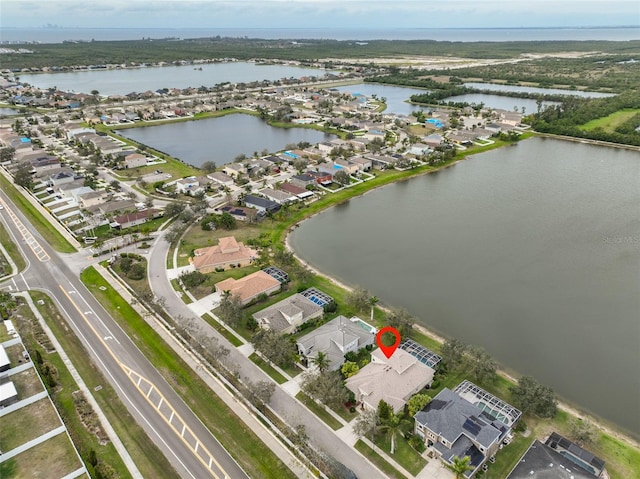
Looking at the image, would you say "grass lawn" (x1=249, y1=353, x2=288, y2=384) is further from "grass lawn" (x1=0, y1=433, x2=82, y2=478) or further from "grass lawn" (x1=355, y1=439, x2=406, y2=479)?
"grass lawn" (x1=0, y1=433, x2=82, y2=478)

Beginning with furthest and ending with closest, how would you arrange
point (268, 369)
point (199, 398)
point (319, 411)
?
point (268, 369) → point (199, 398) → point (319, 411)

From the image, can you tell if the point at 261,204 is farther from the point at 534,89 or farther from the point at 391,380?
the point at 534,89

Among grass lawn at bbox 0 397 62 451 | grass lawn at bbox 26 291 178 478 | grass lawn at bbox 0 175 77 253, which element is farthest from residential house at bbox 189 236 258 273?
grass lawn at bbox 0 397 62 451

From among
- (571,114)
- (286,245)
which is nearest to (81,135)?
(286,245)

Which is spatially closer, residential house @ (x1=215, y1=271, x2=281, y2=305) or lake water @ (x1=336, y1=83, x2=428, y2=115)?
residential house @ (x1=215, y1=271, x2=281, y2=305)

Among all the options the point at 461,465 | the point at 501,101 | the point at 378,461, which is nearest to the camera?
the point at 461,465

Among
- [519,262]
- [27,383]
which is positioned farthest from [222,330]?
[519,262]

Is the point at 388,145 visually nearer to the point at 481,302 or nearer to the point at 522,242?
the point at 522,242
